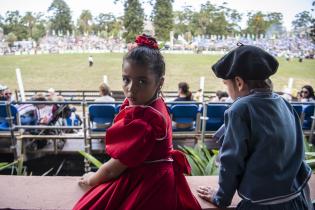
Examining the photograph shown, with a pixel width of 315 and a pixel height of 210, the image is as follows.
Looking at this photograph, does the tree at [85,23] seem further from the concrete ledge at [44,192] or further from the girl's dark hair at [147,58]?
the girl's dark hair at [147,58]

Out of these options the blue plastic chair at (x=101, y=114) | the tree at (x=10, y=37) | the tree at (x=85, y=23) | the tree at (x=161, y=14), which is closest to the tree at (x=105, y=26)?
the tree at (x=85, y=23)

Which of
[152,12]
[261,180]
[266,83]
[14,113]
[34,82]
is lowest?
[34,82]

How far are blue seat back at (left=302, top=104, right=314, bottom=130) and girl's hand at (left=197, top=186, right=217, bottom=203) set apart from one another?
10.0 ft

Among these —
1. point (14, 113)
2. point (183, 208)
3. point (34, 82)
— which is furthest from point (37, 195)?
point (34, 82)

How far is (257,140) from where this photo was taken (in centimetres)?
73

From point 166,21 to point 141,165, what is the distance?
17.4 feet

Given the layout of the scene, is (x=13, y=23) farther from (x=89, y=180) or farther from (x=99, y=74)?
(x=89, y=180)

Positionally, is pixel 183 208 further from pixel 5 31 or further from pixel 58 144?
pixel 5 31

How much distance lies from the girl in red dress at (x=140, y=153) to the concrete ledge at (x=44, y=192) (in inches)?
4.4

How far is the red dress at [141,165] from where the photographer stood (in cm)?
74

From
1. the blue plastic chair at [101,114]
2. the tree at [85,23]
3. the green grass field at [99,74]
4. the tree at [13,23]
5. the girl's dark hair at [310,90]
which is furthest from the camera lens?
the tree at [85,23]

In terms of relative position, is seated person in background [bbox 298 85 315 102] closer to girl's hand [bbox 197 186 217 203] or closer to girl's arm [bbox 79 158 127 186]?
girl's hand [bbox 197 186 217 203]

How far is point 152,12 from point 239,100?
4333 millimetres

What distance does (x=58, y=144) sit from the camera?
148 inches
